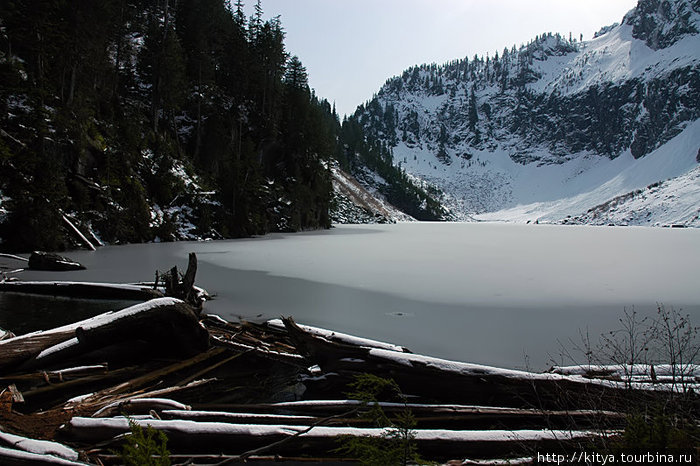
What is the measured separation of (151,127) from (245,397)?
42.5 meters

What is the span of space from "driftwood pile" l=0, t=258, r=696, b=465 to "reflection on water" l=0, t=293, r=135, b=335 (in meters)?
3.22

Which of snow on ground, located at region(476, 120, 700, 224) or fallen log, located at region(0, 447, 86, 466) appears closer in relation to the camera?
fallen log, located at region(0, 447, 86, 466)

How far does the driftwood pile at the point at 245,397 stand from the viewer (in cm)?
323

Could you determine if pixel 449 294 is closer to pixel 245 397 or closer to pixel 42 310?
pixel 245 397

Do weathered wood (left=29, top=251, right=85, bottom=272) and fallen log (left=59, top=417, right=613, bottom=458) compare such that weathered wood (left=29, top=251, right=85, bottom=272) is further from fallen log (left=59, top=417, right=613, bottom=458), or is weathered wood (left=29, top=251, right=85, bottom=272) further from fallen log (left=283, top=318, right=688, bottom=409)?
fallen log (left=283, top=318, right=688, bottom=409)

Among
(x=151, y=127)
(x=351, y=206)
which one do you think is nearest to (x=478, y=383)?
(x=151, y=127)

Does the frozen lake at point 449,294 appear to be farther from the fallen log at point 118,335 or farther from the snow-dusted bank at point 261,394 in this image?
the fallen log at point 118,335

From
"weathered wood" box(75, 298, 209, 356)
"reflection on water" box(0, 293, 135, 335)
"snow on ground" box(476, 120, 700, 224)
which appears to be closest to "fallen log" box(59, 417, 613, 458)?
"weathered wood" box(75, 298, 209, 356)

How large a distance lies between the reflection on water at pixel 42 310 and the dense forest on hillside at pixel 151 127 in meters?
14.0

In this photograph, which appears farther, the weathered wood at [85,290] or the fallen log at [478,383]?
the weathered wood at [85,290]

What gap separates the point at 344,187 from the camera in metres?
94.9

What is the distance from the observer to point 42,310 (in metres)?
9.59

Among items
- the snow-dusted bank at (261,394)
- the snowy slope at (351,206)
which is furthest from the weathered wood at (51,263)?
the snowy slope at (351,206)

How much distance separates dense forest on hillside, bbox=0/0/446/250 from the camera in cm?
2284
